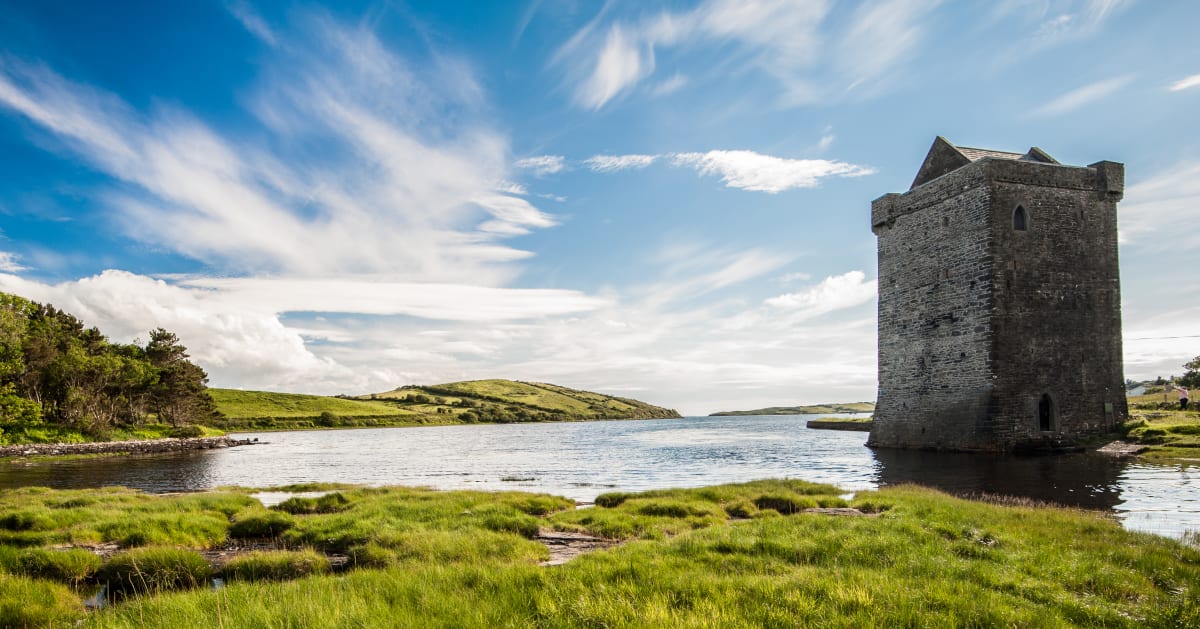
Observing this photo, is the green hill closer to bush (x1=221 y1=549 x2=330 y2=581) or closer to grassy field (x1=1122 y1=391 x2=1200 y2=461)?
bush (x1=221 y1=549 x2=330 y2=581)

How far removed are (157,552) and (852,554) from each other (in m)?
13.7

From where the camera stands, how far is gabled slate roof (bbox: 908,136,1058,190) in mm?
40156

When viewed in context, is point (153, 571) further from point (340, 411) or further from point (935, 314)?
point (340, 411)

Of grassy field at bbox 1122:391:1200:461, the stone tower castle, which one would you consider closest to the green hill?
the stone tower castle

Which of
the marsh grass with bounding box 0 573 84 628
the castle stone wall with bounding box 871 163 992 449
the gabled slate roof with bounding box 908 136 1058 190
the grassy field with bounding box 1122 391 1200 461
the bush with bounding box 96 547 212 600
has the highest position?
the gabled slate roof with bounding box 908 136 1058 190

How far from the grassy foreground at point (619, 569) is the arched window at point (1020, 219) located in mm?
24203

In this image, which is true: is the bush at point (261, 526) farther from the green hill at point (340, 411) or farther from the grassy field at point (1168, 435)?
the green hill at point (340, 411)

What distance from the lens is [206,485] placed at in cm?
3244

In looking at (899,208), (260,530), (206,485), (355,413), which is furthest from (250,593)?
(355,413)

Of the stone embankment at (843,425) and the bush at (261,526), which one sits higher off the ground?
the bush at (261,526)

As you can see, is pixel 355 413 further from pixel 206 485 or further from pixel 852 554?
pixel 852 554

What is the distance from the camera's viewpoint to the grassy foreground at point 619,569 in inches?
296

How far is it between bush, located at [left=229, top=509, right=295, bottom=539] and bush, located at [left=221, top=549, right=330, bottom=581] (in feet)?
14.0

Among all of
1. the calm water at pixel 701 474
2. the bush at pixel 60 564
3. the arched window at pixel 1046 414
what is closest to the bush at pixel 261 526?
the bush at pixel 60 564
